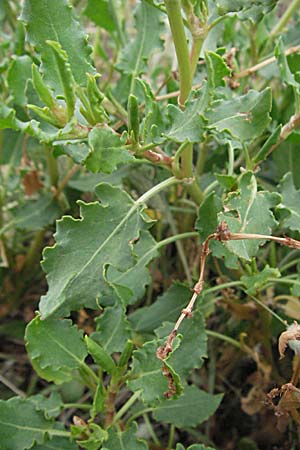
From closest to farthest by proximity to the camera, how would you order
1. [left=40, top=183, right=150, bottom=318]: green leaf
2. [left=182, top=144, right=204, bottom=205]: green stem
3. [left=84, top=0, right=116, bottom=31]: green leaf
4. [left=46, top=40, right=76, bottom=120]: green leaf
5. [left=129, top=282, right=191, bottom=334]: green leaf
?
[left=46, top=40, right=76, bottom=120]: green leaf → [left=40, top=183, right=150, bottom=318]: green leaf → [left=182, top=144, right=204, bottom=205]: green stem → [left=129, top=282, right=191, bottom=334]: green leaf → [left=84, top=0, right=116, bottom=31]: green leaf

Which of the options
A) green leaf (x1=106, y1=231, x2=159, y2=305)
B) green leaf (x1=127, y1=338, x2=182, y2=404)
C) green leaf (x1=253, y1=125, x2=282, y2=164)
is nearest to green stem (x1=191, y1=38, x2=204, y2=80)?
green leaf (x1=253, y1=125, x2=282, y2=164)

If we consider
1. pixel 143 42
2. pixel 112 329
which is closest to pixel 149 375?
pixel 112 329

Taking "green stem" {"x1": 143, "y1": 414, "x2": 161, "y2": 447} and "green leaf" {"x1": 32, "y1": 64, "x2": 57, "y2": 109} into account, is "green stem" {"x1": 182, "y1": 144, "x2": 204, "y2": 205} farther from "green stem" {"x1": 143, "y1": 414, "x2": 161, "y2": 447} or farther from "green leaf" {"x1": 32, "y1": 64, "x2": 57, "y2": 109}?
"green stem" {"x1": 143, "y1": 414, "x2": 161, "y2": 447}

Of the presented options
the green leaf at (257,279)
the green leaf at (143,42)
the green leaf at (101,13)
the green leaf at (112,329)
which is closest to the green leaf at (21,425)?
the green leaf at (112,329)

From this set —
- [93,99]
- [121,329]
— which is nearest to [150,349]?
[121,329]

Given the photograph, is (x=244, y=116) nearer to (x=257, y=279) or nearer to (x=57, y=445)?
(x=257, y=279)

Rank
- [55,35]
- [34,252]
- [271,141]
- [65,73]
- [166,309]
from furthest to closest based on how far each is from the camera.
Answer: [34,252], [166,309], [271,141], [55,35], [65,73]
